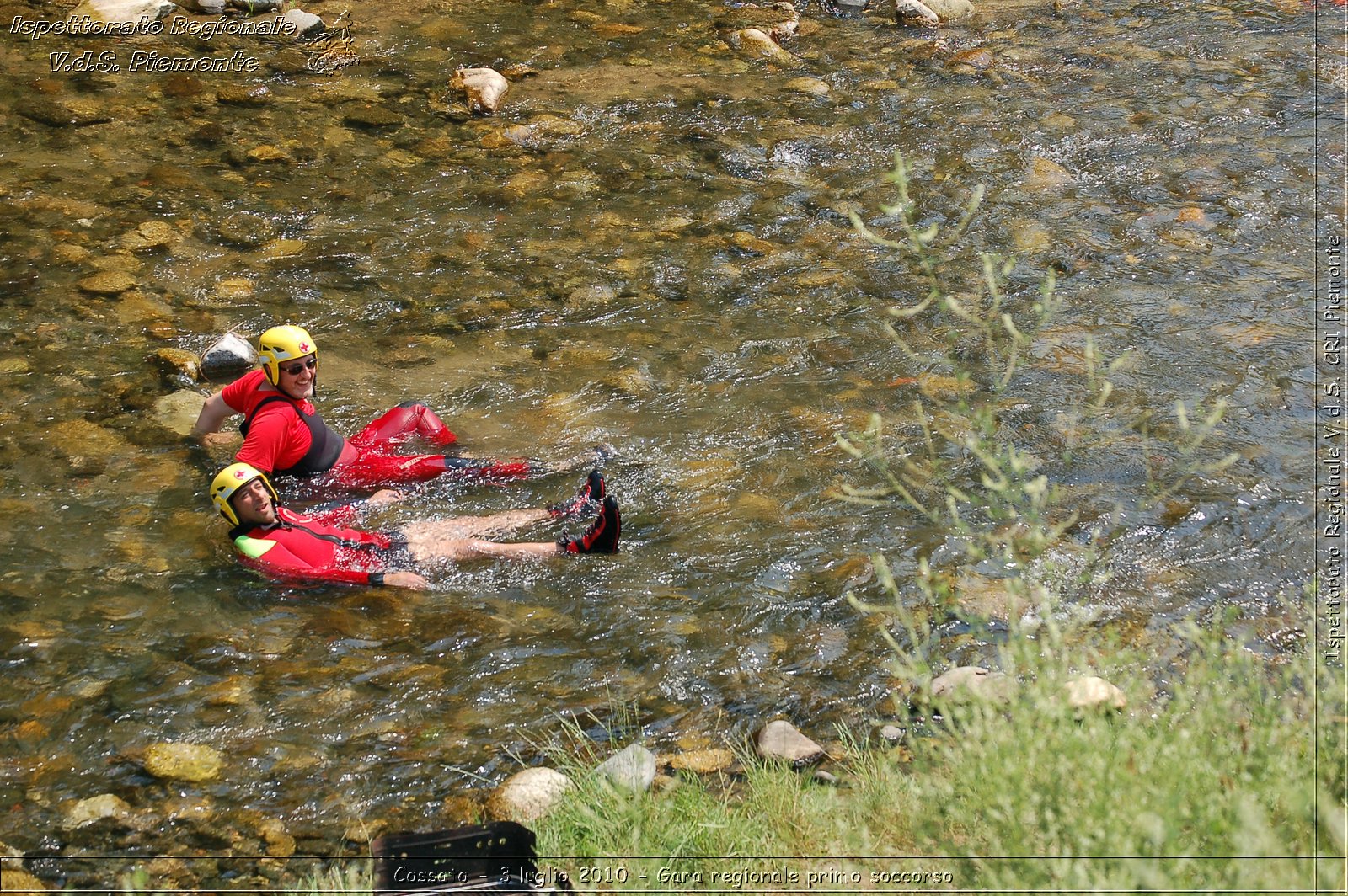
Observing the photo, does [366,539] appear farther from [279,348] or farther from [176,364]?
[176,364]

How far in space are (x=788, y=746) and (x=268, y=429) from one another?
127 inches

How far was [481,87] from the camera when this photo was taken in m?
9.83

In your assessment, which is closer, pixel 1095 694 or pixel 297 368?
pixel 1095 694

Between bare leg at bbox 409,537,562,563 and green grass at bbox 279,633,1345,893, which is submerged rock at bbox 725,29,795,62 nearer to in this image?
bare leg at bbox 409,537,562,563

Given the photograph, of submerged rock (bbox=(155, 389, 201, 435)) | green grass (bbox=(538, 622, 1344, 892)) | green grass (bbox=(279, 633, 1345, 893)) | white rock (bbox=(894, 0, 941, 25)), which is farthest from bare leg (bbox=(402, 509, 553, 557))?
white rock (bbox=(894, 0, 941, 25))

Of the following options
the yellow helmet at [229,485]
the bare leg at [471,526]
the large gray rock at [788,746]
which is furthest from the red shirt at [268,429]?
the large gray rock at [788,746]

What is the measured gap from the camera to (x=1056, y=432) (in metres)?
6.20

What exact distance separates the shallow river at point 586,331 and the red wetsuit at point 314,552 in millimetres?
142

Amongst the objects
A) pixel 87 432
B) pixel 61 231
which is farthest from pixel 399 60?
pixel 87 432

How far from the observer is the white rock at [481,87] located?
→ 32.0ft

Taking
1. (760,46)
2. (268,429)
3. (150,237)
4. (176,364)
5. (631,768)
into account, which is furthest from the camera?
(760,46)

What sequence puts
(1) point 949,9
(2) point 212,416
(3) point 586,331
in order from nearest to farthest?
(2) point 212,416, (3) point 586,331, (1) point 949,9

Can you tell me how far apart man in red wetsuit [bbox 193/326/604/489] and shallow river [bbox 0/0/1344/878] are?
0.60 ft

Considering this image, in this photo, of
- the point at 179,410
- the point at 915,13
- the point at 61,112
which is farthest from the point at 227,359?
the point at 915,13
